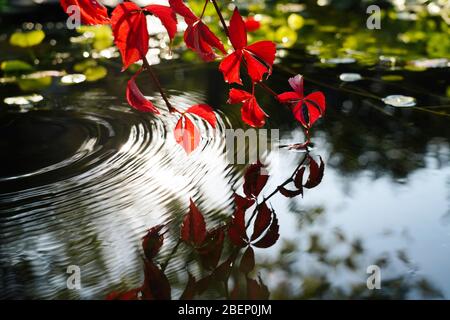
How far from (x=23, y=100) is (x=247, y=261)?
1.08 meters

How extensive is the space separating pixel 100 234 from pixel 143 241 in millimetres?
75

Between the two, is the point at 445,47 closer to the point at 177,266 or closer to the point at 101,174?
the point at 101,174

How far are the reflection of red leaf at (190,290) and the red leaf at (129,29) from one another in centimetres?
30

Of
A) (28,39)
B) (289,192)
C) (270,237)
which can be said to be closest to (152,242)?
(270,237)

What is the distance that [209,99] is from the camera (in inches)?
64.2

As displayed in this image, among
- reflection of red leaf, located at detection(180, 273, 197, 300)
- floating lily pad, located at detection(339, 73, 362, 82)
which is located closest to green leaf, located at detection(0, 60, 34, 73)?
floating lily pad, located at detection(339, 73, 362, 82)

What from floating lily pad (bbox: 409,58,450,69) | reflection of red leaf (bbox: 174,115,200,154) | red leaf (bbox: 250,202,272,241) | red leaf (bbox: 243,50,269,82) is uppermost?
floating lily pad (bbox: 409,58,450,69)

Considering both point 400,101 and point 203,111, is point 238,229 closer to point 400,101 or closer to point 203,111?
point 203,111

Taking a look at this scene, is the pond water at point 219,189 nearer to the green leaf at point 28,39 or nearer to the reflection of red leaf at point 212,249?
the reflection of red leaf at point 212,249

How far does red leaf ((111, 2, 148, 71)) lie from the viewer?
81cm

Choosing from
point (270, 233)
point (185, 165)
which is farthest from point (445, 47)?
point (270, 233)

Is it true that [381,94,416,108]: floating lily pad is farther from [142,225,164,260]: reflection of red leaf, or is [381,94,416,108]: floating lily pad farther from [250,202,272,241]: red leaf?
[142,225,164,260]: reflection of red leaf

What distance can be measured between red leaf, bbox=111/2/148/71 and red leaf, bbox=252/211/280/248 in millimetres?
314

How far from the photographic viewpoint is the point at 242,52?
0.95 meters
